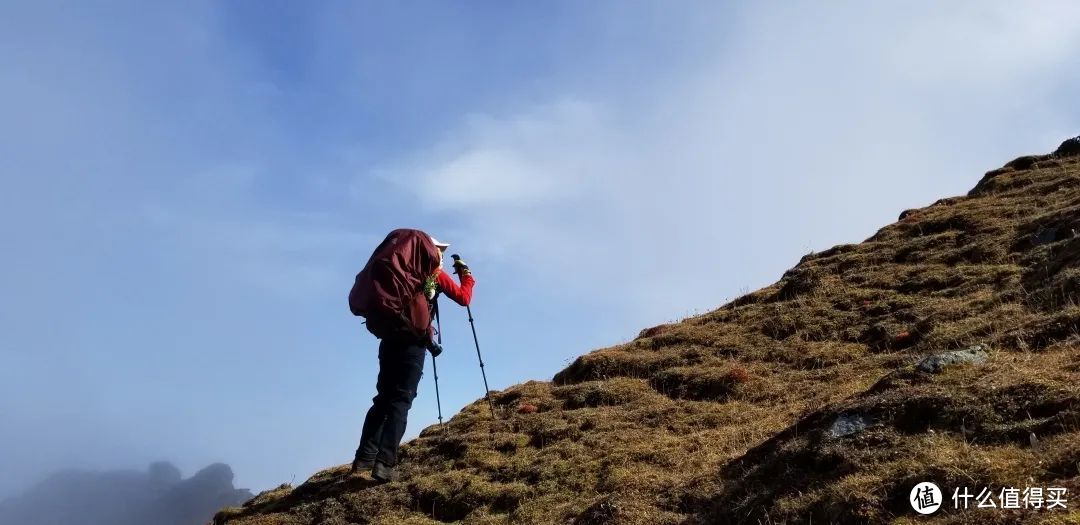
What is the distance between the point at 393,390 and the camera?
1231 cm

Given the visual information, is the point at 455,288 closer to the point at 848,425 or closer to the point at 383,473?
the point at 383,473

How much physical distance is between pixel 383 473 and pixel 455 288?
3479 mm

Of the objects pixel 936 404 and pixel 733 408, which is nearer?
pixel 936 404

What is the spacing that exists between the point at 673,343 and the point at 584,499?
10170 millimetres

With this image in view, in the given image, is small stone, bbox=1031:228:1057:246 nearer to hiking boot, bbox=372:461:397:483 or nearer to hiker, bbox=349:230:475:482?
hiker, bbox=349:230:475:482

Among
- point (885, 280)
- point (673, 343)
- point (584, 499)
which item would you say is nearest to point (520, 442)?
point (584, 499)

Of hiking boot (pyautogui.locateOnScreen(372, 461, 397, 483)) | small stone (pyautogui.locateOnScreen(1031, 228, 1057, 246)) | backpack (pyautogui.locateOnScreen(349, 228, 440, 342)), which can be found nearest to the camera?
backpack (pyautogui.locateOnScreen(349, 228, 440, 342))

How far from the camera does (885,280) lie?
67.7 ft

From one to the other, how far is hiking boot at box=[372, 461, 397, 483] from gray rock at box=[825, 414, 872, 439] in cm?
757

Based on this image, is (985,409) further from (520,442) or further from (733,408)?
(520,442)

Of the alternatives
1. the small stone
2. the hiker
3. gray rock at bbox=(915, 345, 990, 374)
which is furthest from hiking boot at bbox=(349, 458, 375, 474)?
the small stone

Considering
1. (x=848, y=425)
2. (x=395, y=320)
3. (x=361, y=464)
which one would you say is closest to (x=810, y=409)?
(x=848, y=425)

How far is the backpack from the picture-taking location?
1228 centimetres

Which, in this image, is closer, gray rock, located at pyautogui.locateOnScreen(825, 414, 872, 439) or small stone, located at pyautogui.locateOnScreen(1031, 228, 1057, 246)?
gray rock, located at pyautogui.locateOnScreen(825, 414, 872, 439)
